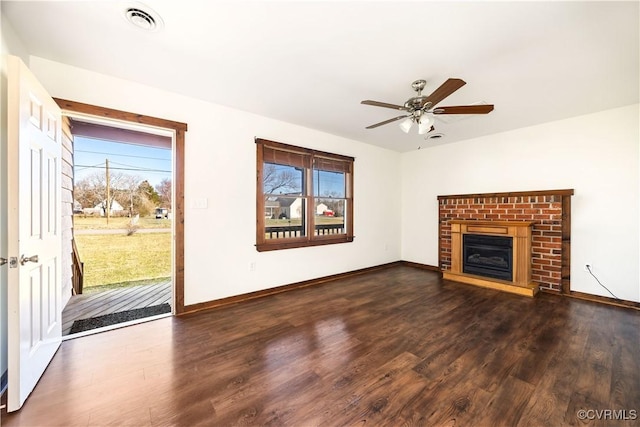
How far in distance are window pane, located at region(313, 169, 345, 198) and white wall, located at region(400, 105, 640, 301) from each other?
7.82ft

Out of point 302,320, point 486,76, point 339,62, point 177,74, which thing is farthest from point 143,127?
point 486,76

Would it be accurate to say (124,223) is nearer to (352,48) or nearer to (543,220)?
(352,48)

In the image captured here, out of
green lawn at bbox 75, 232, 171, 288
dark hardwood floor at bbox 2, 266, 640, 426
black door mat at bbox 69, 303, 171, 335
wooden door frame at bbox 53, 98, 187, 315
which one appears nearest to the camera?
dark hardwood floor at bbox 2, 266, 640, 426

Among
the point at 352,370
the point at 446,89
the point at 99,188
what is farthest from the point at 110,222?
the point at 446,89

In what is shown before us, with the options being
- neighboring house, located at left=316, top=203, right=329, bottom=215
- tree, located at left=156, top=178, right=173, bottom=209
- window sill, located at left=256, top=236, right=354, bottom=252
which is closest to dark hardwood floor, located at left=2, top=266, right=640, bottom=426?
window sill, located at left=256, top=236, right=354, bottom=252

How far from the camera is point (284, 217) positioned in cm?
396

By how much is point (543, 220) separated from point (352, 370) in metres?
3.89

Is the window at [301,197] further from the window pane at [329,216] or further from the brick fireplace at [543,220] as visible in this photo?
the brick fireplace at [543,220]

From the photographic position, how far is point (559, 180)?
3.76m

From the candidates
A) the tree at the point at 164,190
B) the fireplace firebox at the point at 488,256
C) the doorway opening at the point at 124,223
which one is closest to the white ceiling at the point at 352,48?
Answer: the doorway opening at the point at 124,223

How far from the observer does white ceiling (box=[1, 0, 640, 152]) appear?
1706 mm

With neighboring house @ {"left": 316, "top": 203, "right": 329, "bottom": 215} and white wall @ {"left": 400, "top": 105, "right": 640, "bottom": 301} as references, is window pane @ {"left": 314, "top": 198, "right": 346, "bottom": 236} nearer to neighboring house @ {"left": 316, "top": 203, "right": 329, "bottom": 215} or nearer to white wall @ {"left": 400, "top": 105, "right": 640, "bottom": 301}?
neighboring house @ {"left": 316, "top": 203, "right": 329, "bottom": 215}

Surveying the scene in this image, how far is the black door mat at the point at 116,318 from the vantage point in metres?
2.72

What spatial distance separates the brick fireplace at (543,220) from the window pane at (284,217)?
2.74m
